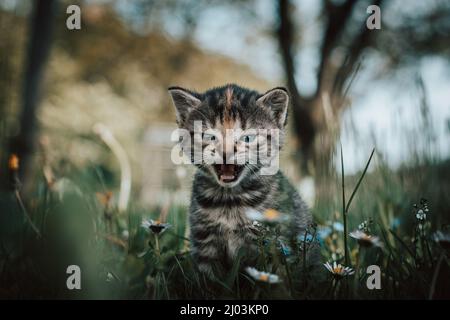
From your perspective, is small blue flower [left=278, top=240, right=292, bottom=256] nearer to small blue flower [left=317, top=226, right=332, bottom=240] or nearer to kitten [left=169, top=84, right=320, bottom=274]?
kitten [left=169, top=84, right=320, bottom=274]

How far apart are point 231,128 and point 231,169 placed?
0.19 metres

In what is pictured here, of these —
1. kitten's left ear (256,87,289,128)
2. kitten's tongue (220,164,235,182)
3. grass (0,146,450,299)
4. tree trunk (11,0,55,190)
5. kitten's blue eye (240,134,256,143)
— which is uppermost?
tree trunk (11,0,55,190)

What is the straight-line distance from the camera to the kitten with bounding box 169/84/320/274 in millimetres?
1613

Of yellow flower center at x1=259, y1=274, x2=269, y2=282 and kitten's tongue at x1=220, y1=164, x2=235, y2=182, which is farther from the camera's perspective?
kitten's tongue at x1=220, y1=164, x2=235, y2=182

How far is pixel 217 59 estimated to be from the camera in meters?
11.1

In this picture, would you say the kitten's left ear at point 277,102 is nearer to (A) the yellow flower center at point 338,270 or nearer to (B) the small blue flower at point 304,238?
(B) the small blue flower at point 304,238

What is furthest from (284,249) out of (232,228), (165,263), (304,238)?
(165,263)

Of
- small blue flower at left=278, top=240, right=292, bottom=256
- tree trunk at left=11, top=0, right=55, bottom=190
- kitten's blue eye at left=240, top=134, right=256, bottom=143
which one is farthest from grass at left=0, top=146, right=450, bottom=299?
tree trunk at left=11, top=0, right=55, bottom=190

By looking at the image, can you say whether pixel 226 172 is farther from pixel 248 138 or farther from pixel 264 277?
pixel 264 277

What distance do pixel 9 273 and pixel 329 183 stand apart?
165 centimetres

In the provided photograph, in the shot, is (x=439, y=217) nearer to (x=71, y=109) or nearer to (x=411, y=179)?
(x=411, y=179)

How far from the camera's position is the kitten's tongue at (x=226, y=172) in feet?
5.18

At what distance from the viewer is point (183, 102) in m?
1.82
